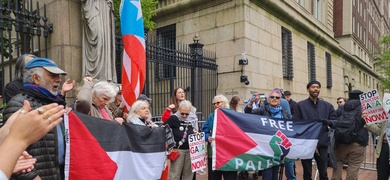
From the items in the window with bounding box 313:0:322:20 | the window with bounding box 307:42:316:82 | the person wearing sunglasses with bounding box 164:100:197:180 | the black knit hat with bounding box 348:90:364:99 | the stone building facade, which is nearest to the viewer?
the person wearing sunglasses with bounding box 164:100:197:180

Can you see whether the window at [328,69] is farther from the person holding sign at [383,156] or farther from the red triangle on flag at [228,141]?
the red triangle on flag at [228,141]

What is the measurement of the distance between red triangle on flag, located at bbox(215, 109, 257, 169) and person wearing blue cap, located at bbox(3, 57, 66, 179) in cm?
270

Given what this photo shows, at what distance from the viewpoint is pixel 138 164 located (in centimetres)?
361

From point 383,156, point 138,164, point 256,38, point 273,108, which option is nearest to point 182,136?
point 138,164

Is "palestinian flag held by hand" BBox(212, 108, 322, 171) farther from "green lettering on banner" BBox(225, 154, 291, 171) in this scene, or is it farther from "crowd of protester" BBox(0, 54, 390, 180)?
"crowd of protester" BBox(0, 54, 390, 180)

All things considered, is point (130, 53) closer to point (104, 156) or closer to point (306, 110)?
point (104, 156)

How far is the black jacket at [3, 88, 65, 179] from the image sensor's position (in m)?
2.44

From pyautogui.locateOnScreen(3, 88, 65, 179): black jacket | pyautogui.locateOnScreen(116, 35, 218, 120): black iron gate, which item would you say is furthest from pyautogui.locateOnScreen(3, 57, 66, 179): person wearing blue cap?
pyautogui.locateOnScreen(116, 35, 218, 120): black iron gate

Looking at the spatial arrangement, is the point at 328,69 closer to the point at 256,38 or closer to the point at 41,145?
the point at 256,38

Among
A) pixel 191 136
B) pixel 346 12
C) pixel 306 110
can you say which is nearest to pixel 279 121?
pixel 306 110

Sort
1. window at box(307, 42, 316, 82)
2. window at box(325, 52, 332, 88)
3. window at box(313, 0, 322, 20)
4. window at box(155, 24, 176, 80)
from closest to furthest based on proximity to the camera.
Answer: window at box(155, 24, 176, 80), window at box(307, 42, 316, 82), window at box(313, 0, 322, 20), window at box(325, 52, 332, 88)

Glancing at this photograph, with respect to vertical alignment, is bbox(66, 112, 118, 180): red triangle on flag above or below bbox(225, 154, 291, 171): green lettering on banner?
above

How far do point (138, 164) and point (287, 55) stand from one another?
12.6 metres

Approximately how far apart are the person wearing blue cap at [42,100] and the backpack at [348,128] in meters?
4.72
